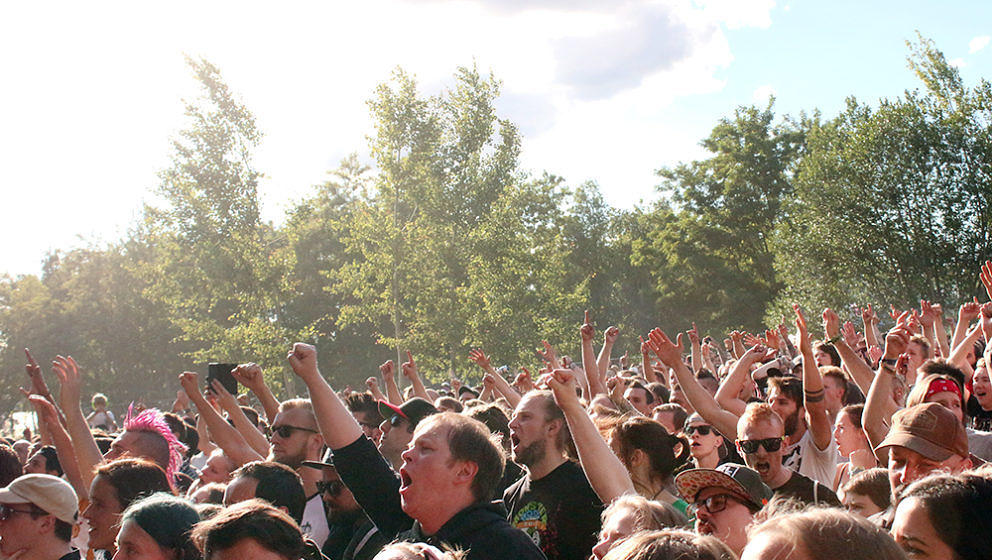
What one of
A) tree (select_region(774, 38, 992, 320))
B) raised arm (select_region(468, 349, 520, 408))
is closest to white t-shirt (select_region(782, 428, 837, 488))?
raised arm (select_region(468, 349, 520, 408))

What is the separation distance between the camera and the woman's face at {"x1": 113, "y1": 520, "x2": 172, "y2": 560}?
3.32 meters

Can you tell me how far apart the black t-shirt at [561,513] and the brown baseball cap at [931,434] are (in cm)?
134

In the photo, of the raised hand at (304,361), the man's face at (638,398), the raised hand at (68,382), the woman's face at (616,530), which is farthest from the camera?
the man's face at (638,398)

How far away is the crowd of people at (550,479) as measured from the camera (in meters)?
2.50

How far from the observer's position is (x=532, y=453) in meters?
4.23

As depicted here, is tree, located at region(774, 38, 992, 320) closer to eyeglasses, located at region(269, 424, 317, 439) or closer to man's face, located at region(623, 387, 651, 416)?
man's face, located at region(623, 387, 651, 416)

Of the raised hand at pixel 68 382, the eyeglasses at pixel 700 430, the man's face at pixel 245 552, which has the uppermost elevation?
the raised hand at pixel 68 382

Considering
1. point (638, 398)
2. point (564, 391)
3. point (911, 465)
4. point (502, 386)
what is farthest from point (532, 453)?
point (502, 386)

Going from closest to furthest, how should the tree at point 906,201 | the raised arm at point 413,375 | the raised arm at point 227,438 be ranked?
the raised arm at point 227,438 < the raised arm at point 413,375 < the tree at point 906,201

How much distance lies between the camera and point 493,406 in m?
5.95

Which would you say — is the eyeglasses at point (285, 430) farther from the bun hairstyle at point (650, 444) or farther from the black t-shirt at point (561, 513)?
the bun hairstyle at point (650, 444)

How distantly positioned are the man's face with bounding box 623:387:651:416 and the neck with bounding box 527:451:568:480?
3.87 m

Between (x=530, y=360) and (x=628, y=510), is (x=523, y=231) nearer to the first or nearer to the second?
(x=530, y=360)

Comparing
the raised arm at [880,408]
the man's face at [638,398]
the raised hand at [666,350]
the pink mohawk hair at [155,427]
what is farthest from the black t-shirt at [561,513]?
the man's face at [638,398]
